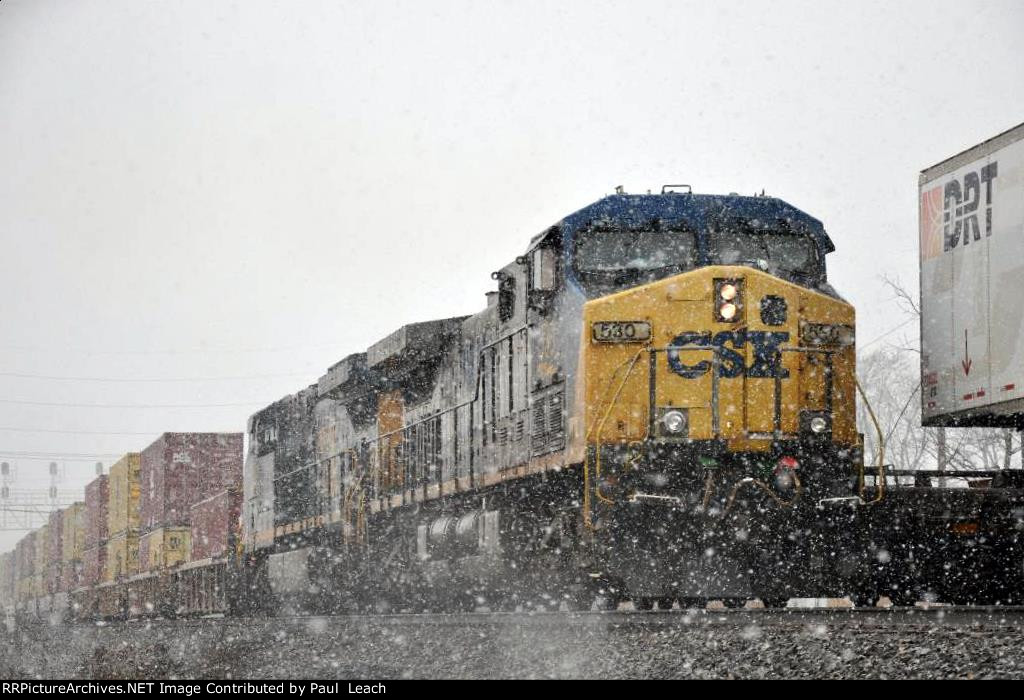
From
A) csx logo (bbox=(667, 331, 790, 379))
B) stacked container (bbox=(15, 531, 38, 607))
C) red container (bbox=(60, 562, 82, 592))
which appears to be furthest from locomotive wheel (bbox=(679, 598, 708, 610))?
stacked container (bbox=(15, 531, 38, 607))

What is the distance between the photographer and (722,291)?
1049 cm

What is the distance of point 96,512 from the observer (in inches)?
1372

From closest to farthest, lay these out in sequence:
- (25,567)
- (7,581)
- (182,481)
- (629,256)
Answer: (629,256), (182,481), (25,567), (7,581)

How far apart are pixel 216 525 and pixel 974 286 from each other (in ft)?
56.8

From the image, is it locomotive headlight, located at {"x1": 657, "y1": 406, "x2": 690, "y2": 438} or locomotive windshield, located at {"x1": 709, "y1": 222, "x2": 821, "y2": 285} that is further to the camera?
locomotive windshield, located at {"x1": 709, "y1": 222, "x2": 821, "y2": 285}

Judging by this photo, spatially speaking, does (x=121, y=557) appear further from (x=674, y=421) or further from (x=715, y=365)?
(x=715, y=365)

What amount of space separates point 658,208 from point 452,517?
461 centimetres

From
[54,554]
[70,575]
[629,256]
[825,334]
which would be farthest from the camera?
[54,554]

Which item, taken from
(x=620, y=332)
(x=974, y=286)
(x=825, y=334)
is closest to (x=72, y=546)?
(x=620, y=332)

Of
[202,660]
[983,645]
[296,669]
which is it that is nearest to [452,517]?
[202,660]

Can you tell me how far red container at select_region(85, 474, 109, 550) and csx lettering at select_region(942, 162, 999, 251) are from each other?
87.8 feet

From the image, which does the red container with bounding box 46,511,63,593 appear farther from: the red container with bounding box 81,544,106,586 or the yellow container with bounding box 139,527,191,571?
the yellow container with bounding box 139,527,191,571

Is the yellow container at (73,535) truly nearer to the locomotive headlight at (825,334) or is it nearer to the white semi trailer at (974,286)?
the white semi trailer at (974,286)

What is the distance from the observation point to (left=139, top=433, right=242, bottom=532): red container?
2739 centimetres
